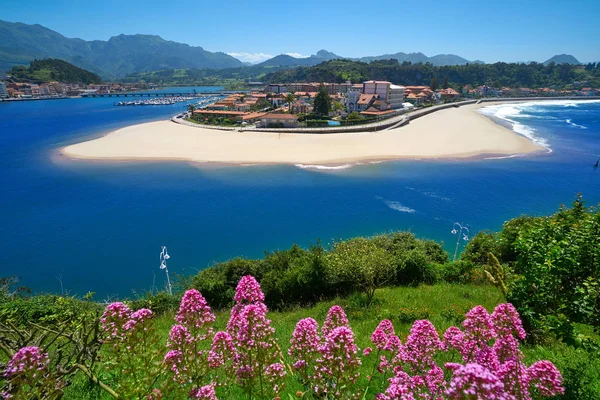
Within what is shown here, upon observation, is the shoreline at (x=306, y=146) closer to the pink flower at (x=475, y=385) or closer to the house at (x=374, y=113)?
the house at (x=374, y=113)

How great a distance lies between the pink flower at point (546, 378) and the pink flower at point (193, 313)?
3.03 m

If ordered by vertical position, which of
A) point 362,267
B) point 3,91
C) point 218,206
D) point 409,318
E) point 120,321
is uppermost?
point 3,91

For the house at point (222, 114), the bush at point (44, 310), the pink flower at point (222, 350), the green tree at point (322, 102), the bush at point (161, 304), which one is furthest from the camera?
the green tree at point (322, 102)

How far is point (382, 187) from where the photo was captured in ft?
100

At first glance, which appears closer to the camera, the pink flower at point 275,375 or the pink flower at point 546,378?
the pink flower at point 546,378

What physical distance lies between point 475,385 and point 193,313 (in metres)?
2.64

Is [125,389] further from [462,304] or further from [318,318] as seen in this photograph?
[462,304]

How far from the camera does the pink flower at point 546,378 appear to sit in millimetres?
2797

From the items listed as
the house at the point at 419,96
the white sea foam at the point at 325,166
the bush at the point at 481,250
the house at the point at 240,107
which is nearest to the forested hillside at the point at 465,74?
the house at the point at 419,96

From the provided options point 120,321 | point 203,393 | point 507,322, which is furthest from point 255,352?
point 507,322

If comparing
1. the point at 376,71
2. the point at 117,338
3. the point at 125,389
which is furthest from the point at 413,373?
the point at 376,71

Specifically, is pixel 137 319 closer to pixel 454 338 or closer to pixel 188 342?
pixel 188 342

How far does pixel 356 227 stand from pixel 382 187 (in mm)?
8825

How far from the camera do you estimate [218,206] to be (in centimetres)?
2700
